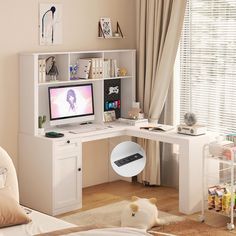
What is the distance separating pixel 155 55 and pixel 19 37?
147cm

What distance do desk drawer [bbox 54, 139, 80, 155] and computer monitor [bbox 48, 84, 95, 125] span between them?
1.28ft

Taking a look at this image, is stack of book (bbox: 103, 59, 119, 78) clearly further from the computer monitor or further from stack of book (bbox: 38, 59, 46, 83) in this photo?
stack of book (bbox: 38, 59, 46, 83)

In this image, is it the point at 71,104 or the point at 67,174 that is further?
the point at 71,104

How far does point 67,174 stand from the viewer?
5.52 meters

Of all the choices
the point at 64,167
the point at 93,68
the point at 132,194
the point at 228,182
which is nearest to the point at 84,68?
the point at 93,68

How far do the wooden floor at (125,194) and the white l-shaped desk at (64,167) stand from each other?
18 centimetres

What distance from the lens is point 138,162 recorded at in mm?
5953

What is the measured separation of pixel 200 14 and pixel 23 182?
2.41 metres

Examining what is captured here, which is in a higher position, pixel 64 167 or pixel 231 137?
pixel 231 137

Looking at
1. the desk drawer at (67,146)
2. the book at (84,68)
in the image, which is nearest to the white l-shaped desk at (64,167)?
the desk drawer at (67,146)

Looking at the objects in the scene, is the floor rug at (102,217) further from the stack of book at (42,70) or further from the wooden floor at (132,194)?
the stack of book at (42,70)

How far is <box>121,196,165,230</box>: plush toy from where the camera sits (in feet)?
16.5

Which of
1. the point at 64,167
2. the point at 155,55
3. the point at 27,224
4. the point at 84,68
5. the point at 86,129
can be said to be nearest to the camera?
the point at 27,224

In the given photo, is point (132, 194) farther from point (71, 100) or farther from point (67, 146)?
point (71, 100)
